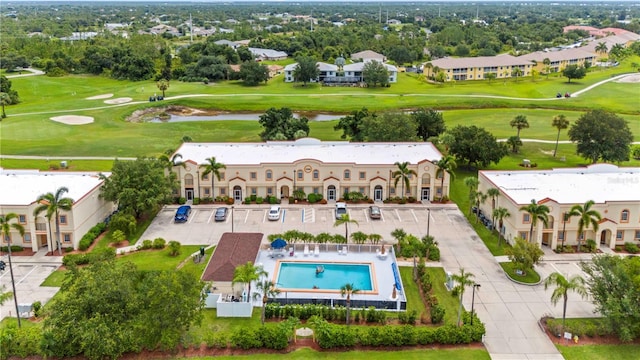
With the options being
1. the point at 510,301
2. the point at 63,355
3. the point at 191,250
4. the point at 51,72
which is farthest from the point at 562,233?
the point at 51,72

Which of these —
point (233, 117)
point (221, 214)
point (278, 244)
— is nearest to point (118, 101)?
point (233, 117)

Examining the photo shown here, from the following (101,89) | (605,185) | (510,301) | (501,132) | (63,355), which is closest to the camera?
(63,355)

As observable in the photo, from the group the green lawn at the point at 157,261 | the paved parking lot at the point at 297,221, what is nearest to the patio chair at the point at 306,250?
the paved parking lot at the point at 297,221

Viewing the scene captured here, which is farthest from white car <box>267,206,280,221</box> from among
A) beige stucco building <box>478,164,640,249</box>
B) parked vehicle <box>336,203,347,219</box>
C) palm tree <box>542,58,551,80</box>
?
palm tree <box>542,58,551,80</box>

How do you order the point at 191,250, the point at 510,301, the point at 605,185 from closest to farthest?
the point at 510,301 → the point at 191,250 → the point at 605,185

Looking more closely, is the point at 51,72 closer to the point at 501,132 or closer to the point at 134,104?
the point at 134,104

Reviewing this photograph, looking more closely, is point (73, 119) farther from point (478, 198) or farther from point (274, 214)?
point (478, 198)

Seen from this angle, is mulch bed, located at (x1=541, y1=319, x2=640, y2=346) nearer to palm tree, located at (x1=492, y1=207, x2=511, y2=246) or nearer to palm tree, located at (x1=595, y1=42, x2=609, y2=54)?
palm tree, located at (x1=492, y1=207, x2=511, y2=246)
